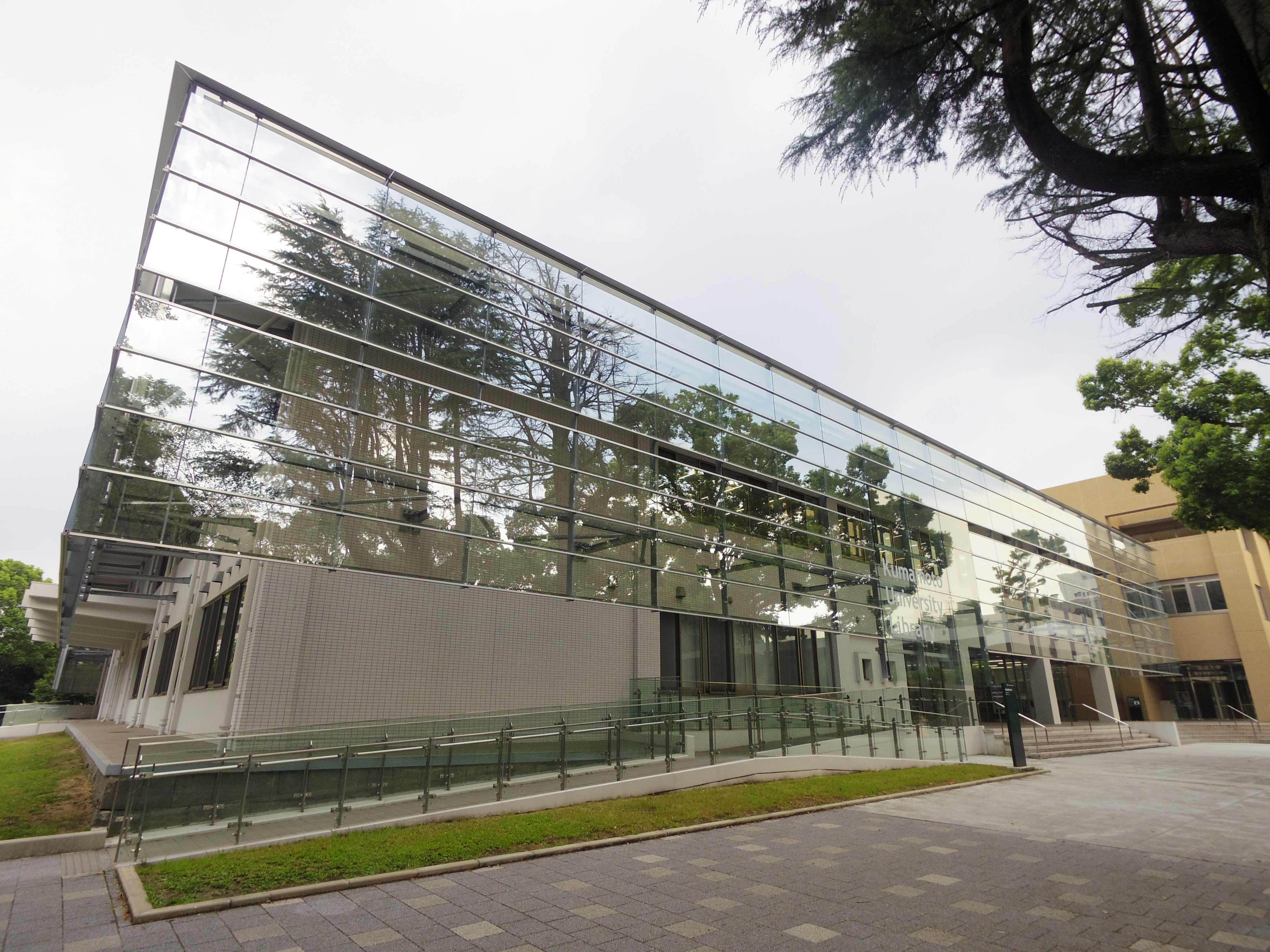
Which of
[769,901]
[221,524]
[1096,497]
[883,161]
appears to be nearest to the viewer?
[769,901]

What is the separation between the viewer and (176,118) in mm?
8398

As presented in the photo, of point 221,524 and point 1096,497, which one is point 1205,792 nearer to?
point 221,524

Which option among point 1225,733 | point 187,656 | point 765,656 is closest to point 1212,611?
point 1225,733

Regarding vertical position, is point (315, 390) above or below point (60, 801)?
above

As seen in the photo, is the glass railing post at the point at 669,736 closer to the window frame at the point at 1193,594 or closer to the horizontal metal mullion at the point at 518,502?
the horizontal metal mullion at the point at 518,502

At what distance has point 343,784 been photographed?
26.7 feet

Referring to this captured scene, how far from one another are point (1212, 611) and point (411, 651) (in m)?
37.8

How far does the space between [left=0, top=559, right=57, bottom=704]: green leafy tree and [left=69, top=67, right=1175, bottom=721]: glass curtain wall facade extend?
5699cm

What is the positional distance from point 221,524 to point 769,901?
6.96m

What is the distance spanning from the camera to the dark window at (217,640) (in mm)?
12039

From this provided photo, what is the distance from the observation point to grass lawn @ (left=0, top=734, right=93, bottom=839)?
7680 millimetres

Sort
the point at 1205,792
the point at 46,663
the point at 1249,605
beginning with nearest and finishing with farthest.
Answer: the point at 1205,792 → the point at 1249,605 → the point at 46,663

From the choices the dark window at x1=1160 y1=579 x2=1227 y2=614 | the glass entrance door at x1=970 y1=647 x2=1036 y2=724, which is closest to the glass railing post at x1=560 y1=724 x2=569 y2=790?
the glass entrance door at x1=970 y1=647 x2=1036 y2=724

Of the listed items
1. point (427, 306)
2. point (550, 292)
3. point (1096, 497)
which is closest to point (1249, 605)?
point (1096, 497)
